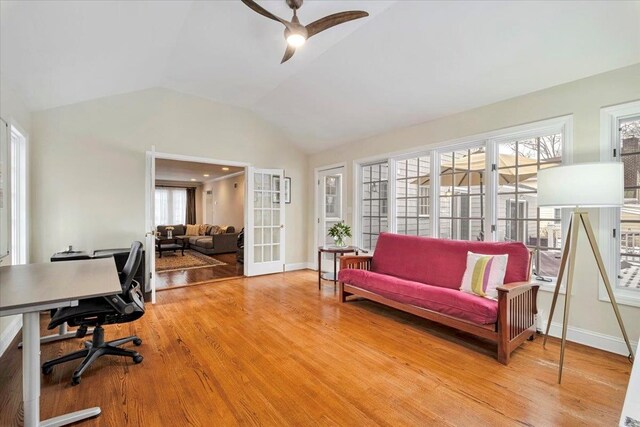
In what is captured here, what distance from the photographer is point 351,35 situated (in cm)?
307

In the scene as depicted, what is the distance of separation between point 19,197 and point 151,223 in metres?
1.33

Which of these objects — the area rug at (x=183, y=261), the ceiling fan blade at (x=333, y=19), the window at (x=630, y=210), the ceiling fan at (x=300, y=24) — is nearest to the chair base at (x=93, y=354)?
the ceiling fan at (x=300, y=24)

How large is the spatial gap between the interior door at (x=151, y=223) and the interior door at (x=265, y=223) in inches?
62.8

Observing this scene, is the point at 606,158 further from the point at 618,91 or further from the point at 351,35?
the point at 351,35

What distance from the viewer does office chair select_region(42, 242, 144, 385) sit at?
83.1 inches

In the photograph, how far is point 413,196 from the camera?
4289 millimetres

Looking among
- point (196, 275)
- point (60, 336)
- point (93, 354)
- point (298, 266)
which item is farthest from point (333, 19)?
point (196, 275)

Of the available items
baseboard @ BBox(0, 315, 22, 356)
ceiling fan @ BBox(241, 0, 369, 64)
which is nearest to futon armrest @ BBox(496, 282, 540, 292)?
ceiling fan @ BBox(241, 0, 369, 64)

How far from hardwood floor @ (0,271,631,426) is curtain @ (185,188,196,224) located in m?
8.50

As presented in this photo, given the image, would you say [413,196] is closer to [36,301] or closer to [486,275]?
[486,275]

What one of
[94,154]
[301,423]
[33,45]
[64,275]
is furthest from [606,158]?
[94,154]

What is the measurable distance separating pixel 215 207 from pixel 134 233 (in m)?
6.32

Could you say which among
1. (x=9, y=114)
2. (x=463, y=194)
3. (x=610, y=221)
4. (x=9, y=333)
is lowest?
(x=9, y=333)

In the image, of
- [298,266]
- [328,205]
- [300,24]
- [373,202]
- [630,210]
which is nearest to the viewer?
[300,24]
